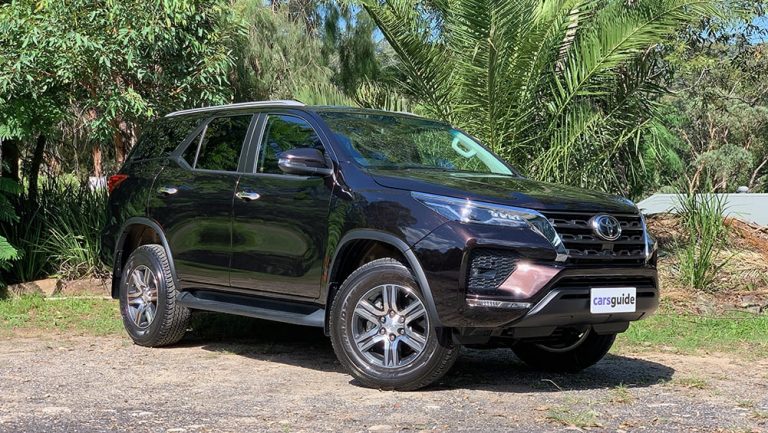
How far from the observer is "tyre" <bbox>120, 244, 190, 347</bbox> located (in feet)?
26.3

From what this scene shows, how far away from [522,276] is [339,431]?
146 cm

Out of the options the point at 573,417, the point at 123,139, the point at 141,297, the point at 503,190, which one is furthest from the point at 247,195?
the point at 123,139

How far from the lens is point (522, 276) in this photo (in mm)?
5891

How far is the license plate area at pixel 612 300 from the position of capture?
6.15 m

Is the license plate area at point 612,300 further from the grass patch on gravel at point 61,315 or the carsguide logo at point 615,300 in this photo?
the grass patch on gravel at point 61,315

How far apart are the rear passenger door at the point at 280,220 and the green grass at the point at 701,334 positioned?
3.06 m

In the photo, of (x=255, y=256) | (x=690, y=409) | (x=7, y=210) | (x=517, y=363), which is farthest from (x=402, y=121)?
(x=7, y=210)

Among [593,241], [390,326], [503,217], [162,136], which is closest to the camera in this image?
[503,217]

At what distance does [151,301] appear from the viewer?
8234mm

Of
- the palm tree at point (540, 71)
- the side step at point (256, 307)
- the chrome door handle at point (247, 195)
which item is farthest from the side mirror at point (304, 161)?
the palm tree at point (540, 71)

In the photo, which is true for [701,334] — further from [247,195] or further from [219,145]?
[219,145]

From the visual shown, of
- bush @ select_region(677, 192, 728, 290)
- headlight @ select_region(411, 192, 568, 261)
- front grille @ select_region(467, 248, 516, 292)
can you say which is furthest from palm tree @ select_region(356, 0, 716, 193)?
front grille @ select_region(467, 248, 516, 292)

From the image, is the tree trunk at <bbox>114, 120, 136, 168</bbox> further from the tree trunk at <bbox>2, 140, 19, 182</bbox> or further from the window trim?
the window trim

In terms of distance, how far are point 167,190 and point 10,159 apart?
18.0 ft
